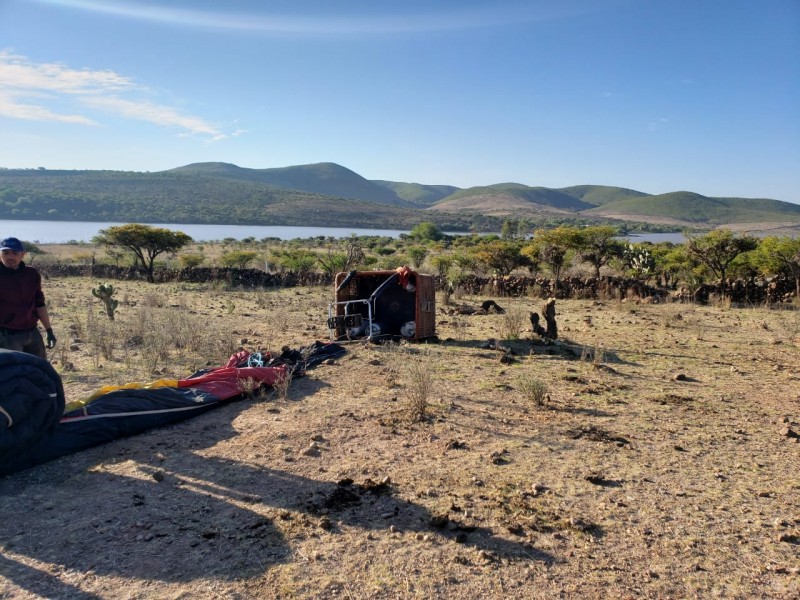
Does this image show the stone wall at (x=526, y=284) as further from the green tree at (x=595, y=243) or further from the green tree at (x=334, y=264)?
the green tree at (x=595, y=243)

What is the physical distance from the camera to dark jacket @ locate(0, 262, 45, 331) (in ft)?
16.9

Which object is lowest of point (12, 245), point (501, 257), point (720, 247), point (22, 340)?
point (22, 340)

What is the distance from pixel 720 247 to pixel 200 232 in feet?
227

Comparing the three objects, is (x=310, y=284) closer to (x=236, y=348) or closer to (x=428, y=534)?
(x=236, y=348)

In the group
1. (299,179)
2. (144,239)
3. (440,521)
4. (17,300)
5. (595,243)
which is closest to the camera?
(440,521)

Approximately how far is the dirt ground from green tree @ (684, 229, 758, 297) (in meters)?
11.5

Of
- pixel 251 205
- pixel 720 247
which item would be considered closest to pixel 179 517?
pixel 720 247

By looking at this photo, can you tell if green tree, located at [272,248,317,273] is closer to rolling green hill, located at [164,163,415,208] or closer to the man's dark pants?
the man's dark pants

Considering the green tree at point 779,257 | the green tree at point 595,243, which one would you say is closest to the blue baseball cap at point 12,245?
the green tree at point 779,257

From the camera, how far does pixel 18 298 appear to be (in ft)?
17.1

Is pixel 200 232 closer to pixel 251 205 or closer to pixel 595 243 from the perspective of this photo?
pixel 251 205

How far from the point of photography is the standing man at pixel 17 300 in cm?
512

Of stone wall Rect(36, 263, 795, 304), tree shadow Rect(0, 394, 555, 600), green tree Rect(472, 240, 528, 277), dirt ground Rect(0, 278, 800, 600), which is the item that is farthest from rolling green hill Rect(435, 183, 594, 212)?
tree shadow Rect(0, 394, 555, 600)

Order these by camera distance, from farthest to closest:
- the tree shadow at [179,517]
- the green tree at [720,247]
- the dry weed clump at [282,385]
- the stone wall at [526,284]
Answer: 1. the green tree at [720,247]
2. the stone wall at [526,284]
3. the dry weed clump at [282,385]
4. the tree shadow at [179,517]
